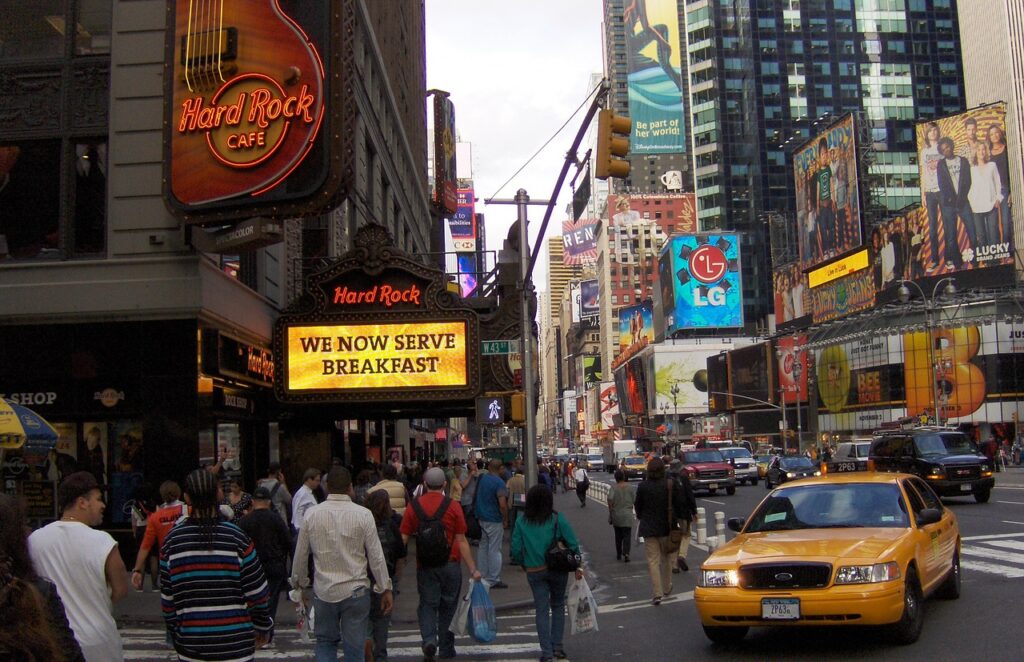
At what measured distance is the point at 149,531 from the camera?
10.2 m

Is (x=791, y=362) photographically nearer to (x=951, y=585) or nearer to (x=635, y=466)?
(x=635, y=466)

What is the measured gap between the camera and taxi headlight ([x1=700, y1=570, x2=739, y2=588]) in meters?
9.42

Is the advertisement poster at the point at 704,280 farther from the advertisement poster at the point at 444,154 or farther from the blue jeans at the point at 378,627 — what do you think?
the blue jeans at the point at 378,627

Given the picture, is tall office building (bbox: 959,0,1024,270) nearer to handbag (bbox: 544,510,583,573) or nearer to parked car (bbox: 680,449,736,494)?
parked car (bbox: 680,449,736,494)

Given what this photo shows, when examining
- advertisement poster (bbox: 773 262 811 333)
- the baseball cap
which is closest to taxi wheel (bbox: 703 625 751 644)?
the baseball cap

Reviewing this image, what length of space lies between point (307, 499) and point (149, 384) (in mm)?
4896

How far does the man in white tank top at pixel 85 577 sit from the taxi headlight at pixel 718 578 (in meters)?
5.71

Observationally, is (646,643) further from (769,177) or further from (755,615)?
(769,177)

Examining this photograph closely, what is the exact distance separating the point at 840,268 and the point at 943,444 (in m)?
65.9

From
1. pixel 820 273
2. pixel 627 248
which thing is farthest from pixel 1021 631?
pixel 627 248

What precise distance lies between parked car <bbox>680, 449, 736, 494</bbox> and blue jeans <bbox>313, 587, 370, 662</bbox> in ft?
108

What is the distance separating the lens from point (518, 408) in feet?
64.8

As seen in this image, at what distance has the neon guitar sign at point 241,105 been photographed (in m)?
17.0

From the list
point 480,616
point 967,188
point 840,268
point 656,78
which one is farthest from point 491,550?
point 656,78
